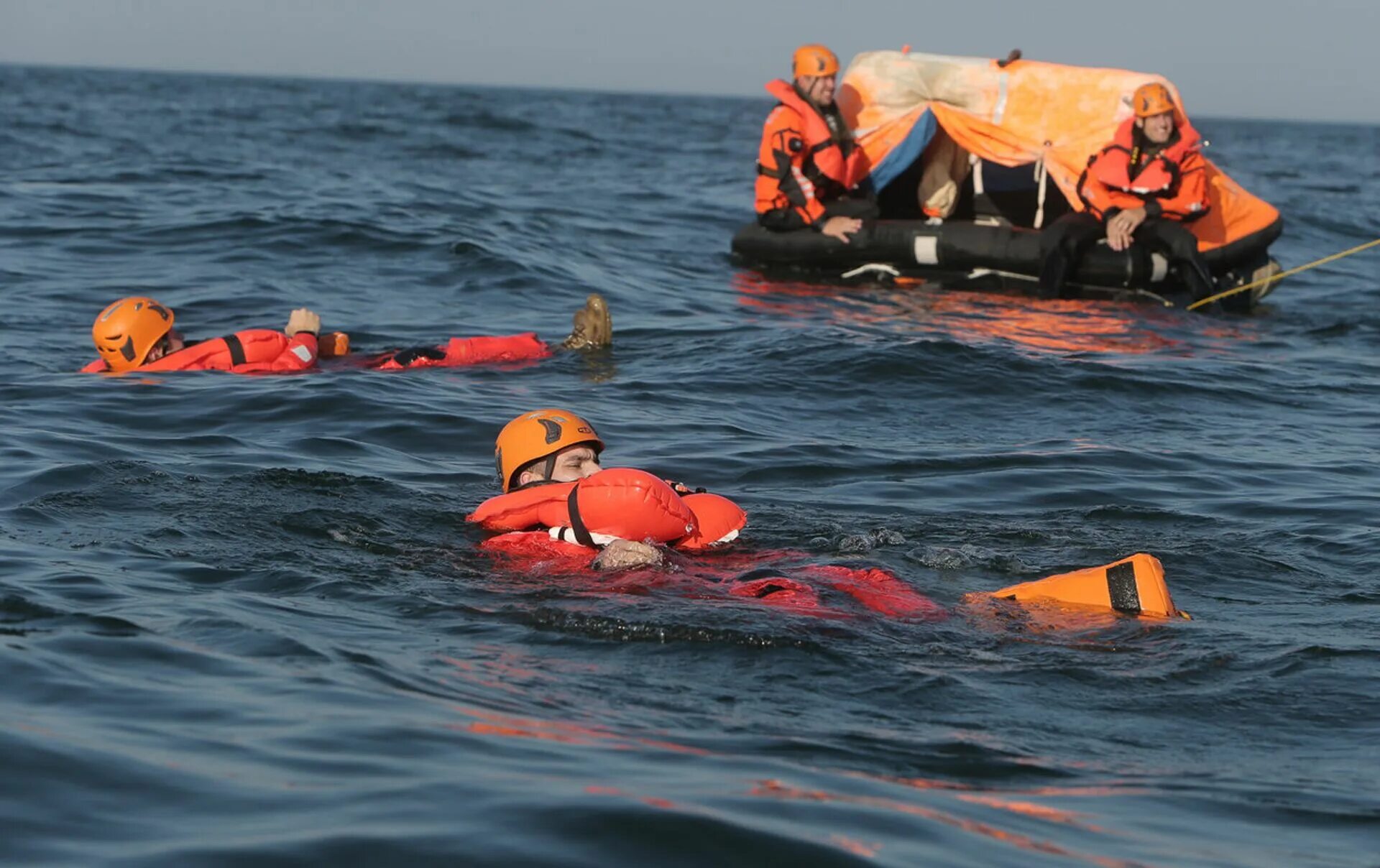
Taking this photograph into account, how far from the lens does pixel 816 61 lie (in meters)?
15.7

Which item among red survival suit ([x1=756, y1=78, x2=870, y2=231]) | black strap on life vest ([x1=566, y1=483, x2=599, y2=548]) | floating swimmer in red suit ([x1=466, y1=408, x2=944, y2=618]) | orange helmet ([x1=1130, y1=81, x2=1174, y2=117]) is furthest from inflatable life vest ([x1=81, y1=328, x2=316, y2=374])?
orange helmet ([x1=1130, y1=81, x2=1174, y2=117])

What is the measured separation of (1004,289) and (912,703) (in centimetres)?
1107

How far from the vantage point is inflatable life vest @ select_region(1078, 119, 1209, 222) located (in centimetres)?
1428

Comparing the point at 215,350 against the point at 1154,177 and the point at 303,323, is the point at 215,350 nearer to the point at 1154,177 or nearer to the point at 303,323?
the point at 303,323

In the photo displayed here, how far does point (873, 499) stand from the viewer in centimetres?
820

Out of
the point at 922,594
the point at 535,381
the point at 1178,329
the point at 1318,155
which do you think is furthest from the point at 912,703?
the point at 1318,155

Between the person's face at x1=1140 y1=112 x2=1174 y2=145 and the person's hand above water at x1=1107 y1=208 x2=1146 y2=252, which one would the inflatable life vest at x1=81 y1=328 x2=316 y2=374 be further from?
the person's face at x1=1140 y1=112 x2=1174 y2=145

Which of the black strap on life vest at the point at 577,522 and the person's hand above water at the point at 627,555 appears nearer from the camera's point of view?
the person's hand above water at the point at 627,555

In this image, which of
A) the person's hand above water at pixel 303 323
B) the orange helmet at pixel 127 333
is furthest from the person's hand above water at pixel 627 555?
the orange helmet at pixel 127 333

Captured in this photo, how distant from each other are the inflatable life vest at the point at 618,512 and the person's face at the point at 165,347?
16.1 ft

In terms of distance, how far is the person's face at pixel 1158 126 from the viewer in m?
14.1

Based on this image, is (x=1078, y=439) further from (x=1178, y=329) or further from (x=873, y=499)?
(x=1178, y=329)

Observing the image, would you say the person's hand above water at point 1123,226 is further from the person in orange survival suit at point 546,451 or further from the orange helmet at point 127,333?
the person in orange survival suit at point 546,451

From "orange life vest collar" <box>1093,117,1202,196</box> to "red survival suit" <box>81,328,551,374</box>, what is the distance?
6.16 m
